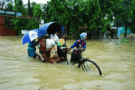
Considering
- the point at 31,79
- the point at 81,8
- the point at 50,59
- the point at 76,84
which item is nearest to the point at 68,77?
the point at 76,84

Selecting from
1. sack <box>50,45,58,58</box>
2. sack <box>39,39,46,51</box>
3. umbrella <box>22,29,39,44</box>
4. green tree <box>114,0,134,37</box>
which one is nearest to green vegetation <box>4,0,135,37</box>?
green tree <box>114,0,134,37</box>

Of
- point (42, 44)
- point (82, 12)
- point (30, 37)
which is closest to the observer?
point (42, 44)

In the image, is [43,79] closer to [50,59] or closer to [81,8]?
[50,59]

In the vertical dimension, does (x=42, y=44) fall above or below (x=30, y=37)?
below

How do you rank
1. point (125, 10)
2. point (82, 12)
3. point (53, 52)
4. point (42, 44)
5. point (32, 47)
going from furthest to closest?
point (125, 10), point (82, 12), point (32, 47), point (42, 44), point (53, 52)

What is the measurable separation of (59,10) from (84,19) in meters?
4.07

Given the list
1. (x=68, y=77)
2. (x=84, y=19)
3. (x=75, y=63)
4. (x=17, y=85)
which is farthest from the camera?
(x=84, y=19)

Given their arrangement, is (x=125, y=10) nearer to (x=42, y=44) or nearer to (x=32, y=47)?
(x=32, y=47)

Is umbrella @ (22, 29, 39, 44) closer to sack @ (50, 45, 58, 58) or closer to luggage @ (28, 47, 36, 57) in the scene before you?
luggage @ (28, 47, 36, 57)

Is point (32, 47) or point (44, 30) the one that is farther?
point (32, 47)

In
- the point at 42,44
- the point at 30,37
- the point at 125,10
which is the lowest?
the point at 42,44

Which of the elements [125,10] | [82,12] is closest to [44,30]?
[82,12]

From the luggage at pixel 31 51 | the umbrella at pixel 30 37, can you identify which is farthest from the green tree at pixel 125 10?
the umbrella at pixel 30 37

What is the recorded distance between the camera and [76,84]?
4078 mm
